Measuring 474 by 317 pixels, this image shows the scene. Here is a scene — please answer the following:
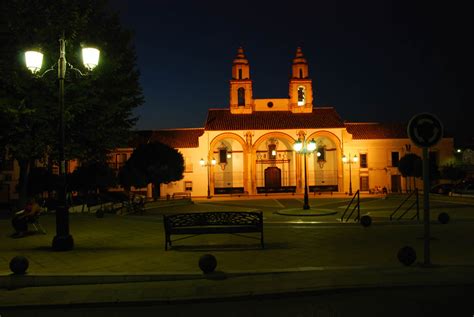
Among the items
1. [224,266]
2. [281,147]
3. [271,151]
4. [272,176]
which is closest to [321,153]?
[281,147]

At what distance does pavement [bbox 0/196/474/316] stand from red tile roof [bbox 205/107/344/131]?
3258cm

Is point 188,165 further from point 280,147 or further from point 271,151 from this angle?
point 280,147

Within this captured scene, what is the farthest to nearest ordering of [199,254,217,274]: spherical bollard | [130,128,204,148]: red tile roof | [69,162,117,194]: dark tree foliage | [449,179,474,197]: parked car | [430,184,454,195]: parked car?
[130,128,204,148]: red tile roof, [430,184,454,195]: parked car, [449,179,474,197]: parked car, [69,162,117,194]: dark tree foliage, [199,254,217,274]: spherical bollard

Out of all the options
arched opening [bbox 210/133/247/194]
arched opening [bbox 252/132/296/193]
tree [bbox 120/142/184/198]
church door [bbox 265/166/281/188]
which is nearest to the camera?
tree [bbox 120/142/184/198]

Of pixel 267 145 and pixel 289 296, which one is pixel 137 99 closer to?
pixel 289 296

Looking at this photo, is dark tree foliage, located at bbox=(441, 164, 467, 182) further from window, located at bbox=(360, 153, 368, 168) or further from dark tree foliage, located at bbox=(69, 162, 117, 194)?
dark tree foliage, located at bbox=(69, 162, 117, 194)

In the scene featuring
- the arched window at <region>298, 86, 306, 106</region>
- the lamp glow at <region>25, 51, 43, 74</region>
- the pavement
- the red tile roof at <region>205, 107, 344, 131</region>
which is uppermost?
the arched window at <region>298, 86, 306, 106</region>

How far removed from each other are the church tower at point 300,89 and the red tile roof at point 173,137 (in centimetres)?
1071

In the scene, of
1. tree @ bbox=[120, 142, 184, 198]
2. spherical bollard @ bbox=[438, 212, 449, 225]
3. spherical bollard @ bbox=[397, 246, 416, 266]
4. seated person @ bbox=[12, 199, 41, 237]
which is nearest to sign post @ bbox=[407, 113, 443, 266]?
spherical bollard @ bbox=[397, 246, 416, 266]

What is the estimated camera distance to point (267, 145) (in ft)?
152

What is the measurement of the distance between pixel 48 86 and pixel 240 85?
109 ft

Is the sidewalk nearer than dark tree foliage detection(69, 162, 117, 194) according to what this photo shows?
Yes

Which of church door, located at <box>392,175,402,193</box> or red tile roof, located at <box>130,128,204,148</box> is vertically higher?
red tile roof, located at <box>130,128,204,148</box>

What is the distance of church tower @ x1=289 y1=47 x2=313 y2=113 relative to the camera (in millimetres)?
47281
